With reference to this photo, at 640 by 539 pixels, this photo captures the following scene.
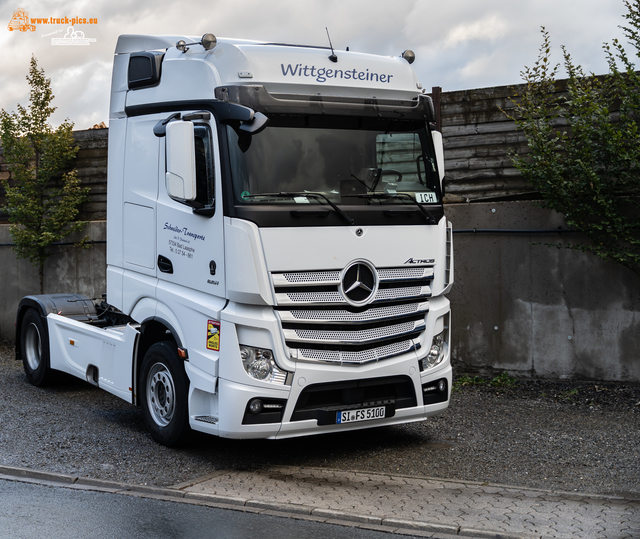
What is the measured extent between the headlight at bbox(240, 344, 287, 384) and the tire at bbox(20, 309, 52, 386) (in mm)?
4548

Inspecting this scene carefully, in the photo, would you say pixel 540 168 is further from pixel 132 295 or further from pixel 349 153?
pixel 132 295

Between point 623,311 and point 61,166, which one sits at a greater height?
point 61,166

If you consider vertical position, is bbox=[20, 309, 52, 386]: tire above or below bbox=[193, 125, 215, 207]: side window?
below

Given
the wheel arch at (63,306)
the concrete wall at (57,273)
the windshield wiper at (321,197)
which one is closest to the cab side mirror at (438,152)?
the windshield wiper at (321,197)

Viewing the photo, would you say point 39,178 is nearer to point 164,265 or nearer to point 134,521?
point 164,265

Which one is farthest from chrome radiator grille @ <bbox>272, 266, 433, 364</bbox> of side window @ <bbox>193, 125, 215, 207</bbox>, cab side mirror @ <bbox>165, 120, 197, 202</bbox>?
cab side mirror @ <bbox>165, 120, 197, 202</bbox>

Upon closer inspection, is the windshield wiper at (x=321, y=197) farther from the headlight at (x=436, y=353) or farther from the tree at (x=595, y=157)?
the tree at (x=595, y=157)

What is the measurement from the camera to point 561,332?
9461 mm

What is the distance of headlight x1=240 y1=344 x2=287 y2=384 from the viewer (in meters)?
6.05

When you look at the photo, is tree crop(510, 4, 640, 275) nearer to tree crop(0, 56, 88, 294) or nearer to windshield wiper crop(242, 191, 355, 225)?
windshield wiper crop(242, 191, 355, 225)

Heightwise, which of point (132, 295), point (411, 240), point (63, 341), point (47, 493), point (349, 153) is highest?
point (349, 153)

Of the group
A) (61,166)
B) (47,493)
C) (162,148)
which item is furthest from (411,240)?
(61,166)

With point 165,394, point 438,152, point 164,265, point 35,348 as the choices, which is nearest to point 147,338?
point 165,394

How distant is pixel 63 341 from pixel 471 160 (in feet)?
18.6
